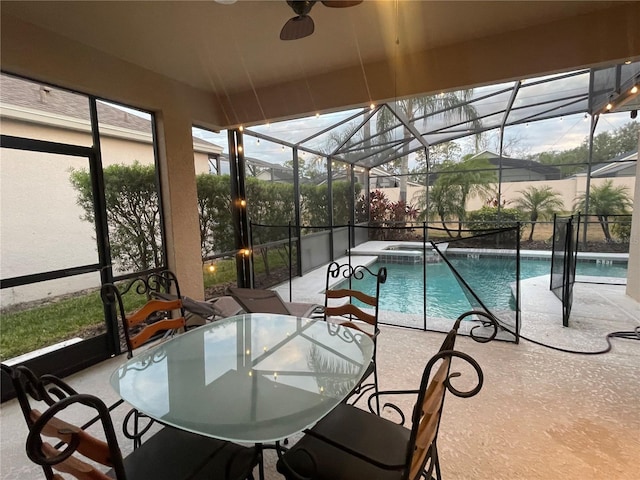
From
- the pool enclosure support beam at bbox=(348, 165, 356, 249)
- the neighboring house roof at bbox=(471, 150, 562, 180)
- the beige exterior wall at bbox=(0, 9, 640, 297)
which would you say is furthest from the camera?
the pool enclosure support beam at bbox=(348, 165, 356, 249)

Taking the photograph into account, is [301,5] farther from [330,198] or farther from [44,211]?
[330,198]

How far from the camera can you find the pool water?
335cm

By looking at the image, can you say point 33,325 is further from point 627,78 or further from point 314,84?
point 627,78

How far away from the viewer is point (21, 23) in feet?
7.59

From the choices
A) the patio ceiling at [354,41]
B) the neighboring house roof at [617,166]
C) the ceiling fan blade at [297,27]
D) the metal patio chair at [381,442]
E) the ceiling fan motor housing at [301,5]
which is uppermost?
the patio ceiling at [354,41]

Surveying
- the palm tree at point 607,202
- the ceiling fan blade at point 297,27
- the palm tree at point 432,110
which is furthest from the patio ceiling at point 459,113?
the ceiling fan blade at point 297,27

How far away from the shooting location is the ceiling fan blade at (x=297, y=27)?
6.46 feet

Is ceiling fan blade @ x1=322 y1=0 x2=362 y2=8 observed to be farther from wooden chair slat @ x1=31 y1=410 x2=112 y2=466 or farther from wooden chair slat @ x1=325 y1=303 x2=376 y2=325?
wooden chair slat @ x1=31 y1=410 x2=112 y2=466

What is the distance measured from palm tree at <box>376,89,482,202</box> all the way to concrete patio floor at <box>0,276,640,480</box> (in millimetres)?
3722

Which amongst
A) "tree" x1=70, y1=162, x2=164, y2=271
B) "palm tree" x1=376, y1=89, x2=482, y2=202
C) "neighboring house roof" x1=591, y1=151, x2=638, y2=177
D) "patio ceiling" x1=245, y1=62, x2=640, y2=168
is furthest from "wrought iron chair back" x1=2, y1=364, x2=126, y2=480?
"neighboring house roof" x1=591, y1=151, x2=638, y2=177

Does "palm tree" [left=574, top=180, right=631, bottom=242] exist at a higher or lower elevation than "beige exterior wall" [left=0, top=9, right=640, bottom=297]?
lower

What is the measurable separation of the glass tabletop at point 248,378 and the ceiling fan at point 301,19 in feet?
6.32

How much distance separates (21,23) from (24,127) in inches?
28.5

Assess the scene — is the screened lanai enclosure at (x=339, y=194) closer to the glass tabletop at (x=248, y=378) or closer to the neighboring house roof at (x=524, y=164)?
the neighboring house roof at (x=524, y=164)
